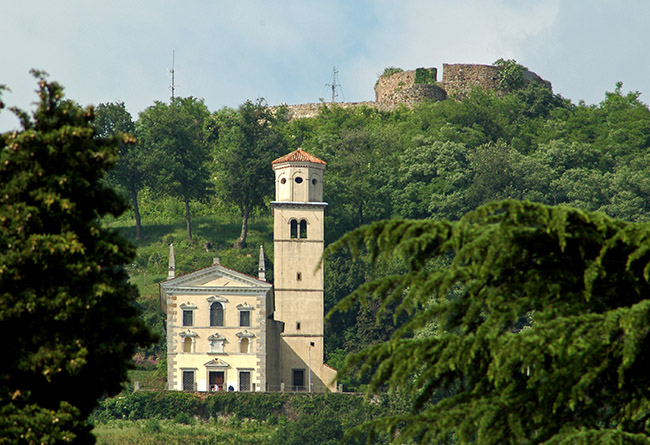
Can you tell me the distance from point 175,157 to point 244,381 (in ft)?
71.7

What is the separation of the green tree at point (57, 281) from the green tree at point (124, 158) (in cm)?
6086

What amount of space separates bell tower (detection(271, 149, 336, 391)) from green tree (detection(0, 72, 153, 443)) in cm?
4565

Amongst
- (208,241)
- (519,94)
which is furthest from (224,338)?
(519,94)

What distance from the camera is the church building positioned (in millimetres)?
61969

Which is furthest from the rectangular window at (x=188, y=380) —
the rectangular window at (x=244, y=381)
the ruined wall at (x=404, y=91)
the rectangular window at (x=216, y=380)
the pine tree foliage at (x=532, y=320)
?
the pine tree foliage at (x=532, y=320)

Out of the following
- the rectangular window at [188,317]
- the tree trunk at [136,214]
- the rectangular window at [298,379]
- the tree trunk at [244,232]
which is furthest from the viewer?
the tree trunk at [136,214]

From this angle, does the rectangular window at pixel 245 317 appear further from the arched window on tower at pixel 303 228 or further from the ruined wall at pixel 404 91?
the ruined wall at pixel 404 91

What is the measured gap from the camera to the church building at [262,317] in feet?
203

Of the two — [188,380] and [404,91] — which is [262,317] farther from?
[404,91]

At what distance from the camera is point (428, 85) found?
333ft

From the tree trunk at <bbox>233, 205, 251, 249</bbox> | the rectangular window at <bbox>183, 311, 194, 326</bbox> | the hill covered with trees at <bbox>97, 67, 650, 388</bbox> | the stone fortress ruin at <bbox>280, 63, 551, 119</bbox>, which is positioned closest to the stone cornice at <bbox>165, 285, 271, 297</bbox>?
the rectangular window at <bbox>183, 311, 194, 326</bbox>

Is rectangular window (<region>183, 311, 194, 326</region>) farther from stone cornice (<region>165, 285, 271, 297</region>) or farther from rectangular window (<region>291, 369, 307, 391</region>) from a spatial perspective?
rectangular window (<region>291, 369, 307, 391</region>)

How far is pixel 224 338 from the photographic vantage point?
6238cm

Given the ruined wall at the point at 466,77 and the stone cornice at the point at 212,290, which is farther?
the ruined wall at the point at 466,77
